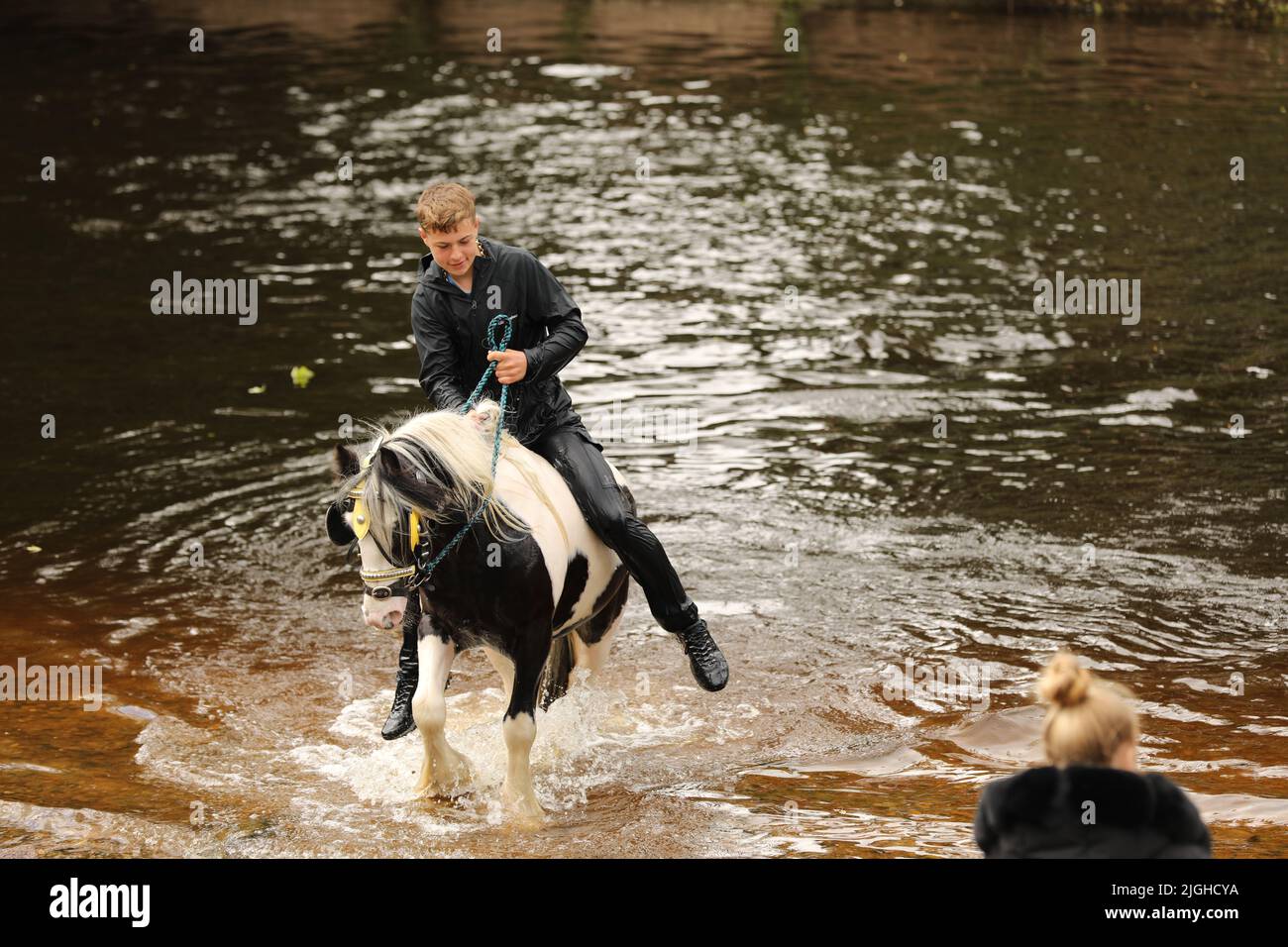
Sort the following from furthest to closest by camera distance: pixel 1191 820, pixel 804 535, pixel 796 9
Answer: pixel 796 9 < pixel 804 535 < pixel 1191 820

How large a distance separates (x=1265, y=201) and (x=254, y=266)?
14942 mm

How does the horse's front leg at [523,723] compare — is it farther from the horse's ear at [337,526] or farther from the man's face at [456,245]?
the man's face at [456,245]

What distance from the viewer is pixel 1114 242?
2078cm

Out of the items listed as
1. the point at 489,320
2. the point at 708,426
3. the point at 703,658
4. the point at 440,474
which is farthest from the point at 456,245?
the point at 708,426

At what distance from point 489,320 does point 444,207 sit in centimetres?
74

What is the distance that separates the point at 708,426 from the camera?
15.3 meters

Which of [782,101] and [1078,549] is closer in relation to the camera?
[1078,549]

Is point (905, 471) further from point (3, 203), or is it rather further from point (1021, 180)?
point (3, 203)

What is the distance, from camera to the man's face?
7.70 metres

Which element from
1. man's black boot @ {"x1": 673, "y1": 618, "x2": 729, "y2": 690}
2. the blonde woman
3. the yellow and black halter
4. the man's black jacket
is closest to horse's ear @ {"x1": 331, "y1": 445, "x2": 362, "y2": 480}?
the yellow and black halter

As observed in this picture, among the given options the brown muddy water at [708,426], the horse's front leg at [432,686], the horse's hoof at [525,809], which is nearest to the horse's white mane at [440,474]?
the horse's front leg at [432,686]

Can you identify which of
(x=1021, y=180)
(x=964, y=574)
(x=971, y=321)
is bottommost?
(x=964, y=574)

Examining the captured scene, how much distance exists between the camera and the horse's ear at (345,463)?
7.50 meters

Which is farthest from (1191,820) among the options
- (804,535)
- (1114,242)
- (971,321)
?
(1114,242)
